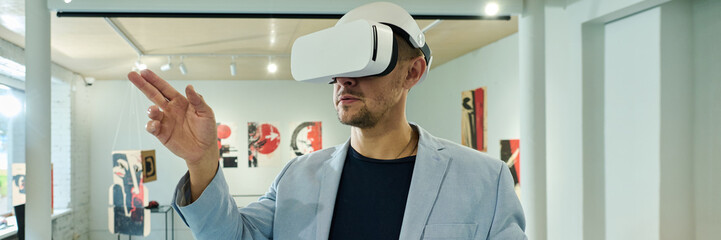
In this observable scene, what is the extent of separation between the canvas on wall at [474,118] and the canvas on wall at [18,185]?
3246 millimetres

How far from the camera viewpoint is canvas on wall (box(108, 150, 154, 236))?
3070mm

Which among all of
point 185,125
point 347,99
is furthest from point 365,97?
point 185,125

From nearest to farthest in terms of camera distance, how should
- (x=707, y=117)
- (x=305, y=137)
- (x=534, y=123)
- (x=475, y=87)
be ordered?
(x=707, y=117)
(x=534, y=123)
(x=305, y=137)
(x=475, y=87)

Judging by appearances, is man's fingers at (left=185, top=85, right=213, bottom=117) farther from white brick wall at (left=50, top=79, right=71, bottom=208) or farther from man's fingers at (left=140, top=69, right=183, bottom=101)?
white brick wall at (left=50, top=79, right=71, bottom=208)

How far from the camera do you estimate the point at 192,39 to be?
3.06 meters

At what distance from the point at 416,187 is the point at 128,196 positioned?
→ 2.60 meters

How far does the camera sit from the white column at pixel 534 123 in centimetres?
267

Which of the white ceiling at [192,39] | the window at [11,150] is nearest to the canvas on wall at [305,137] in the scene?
the white ceiling at [192,39]

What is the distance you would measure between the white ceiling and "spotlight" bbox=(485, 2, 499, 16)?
0.28 m

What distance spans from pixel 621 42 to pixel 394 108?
162cm

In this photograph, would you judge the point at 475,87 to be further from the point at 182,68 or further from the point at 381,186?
the point at 381,186

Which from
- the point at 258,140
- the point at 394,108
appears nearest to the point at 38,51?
the point at 258,140

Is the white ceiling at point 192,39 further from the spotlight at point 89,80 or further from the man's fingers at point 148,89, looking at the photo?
the man's fingers at point 148,89

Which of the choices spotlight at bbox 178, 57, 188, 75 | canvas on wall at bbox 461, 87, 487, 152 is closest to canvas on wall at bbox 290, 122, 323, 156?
spotlight at bbox 178, 57, 188, 75
